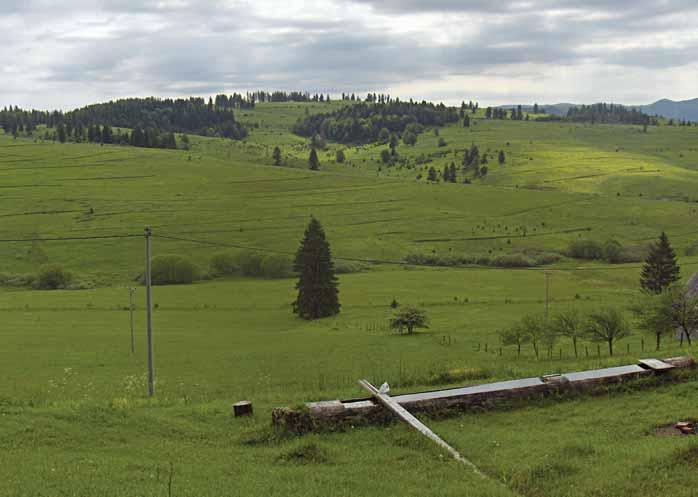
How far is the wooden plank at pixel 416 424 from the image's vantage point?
53.6 ft

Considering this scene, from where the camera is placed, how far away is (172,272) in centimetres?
12594

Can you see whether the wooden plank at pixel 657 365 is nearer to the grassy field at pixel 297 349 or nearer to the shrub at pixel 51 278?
the grassy field at pixel 297 349

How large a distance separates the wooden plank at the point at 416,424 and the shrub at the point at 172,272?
358 ft

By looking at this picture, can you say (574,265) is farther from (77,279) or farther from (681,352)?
(681,352)

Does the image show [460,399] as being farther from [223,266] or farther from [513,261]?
[513,261]

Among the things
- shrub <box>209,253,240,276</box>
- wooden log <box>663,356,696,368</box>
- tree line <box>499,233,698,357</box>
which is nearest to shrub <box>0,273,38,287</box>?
shrub <box>209,253,240,276</box>

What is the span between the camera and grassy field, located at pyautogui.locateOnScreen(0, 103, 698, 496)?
15547 millimetres

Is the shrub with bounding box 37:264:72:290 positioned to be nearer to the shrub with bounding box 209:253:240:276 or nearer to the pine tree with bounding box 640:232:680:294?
the shrub with bounding box 209:253:240:276

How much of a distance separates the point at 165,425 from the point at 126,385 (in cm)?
3059

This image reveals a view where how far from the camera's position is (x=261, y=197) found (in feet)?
608

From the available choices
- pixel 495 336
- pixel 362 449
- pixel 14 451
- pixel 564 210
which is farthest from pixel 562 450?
pixel 564 210

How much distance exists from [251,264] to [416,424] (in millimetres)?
115166

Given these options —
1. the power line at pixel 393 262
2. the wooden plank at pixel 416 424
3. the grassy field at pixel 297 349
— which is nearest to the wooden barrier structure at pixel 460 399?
the wooden plank at pixel 416 424

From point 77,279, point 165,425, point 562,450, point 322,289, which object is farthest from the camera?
point 77,279
